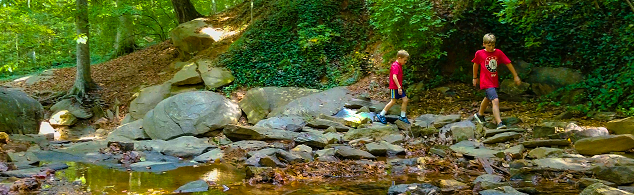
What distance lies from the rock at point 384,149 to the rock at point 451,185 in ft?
5.79

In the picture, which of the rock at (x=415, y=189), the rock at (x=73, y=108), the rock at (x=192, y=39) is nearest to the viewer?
the rock at (x=415, y=189)

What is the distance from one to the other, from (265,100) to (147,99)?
420 cm

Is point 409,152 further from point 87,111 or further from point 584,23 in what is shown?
point 87,111

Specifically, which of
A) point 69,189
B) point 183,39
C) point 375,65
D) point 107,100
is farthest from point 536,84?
point 107,100

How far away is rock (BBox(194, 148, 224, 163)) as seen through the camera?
5660 mm

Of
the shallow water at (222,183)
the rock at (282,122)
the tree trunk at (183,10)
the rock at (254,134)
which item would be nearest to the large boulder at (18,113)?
the shallow water at (222,183)

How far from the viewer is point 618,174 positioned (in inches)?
136

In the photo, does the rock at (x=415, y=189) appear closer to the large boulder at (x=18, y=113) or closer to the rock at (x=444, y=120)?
the rock at (x=444, y=120)

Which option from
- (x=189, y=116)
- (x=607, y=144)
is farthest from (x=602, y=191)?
(x=189, y=116)

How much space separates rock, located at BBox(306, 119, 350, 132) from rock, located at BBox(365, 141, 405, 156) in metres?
1.70

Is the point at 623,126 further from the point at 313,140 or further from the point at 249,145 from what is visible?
the point at 249,145

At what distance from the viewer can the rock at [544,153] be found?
482 centimetres

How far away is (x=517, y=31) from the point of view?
966 centimetres

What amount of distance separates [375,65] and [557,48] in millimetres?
4397
